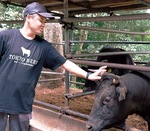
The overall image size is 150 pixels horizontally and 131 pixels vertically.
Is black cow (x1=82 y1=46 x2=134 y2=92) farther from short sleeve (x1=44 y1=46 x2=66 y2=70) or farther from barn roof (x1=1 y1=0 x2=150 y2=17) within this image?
short sleeve (x1=44 y1=46 x2=66 y2=70)

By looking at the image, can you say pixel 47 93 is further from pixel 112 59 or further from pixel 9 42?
pixel 9 42

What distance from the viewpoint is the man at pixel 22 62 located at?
2.94 meters

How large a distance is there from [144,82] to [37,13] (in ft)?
5.20

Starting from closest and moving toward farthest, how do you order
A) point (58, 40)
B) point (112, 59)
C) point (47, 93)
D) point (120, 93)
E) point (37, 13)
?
point (37, 13) → point (120, 93) → point (112, 59) → point (47, 93) → point (58, 40)

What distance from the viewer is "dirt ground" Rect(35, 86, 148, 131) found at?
4636 mm

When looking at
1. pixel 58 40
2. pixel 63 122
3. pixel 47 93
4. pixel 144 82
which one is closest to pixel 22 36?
pixel 144 82

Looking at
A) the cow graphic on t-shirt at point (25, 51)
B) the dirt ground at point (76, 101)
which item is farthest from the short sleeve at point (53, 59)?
the dirt ground at point (76, 101)

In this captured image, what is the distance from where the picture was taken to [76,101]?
6094 millimetres

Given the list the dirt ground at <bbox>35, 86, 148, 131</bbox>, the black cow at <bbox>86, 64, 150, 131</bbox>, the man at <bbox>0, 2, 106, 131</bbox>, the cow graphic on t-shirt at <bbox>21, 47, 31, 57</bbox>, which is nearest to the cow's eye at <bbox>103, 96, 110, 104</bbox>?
the black cow at <bbox>86, 64, 150, 131</bbox>

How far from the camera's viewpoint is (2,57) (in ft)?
9.80

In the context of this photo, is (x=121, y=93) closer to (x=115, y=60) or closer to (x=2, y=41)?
(x=2, y=41)

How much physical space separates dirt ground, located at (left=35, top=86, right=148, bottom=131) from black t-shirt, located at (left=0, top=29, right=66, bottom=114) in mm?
2051

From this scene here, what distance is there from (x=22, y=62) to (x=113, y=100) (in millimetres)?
1086

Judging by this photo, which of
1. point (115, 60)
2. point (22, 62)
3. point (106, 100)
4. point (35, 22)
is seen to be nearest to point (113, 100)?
point (106, 100)
